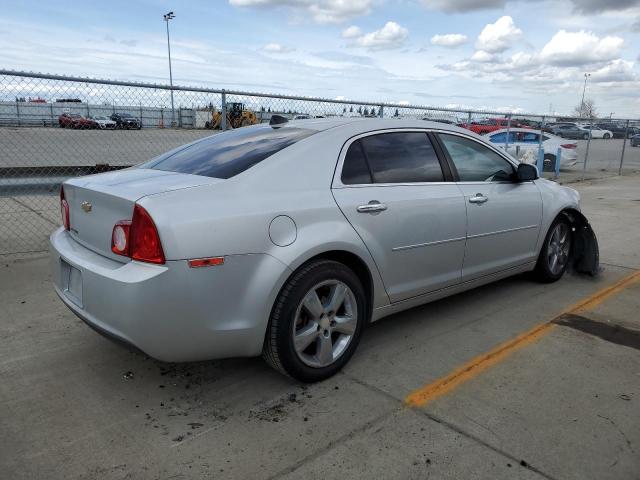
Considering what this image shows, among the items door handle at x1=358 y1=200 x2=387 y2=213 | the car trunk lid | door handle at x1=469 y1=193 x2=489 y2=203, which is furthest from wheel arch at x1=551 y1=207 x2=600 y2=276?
the car trunk lid

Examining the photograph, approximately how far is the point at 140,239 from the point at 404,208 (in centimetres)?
172

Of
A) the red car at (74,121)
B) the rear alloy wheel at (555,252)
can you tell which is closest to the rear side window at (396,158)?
the rear alloy wheel at (555,252)

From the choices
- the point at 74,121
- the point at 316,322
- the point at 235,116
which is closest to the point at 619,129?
the point at 235,116

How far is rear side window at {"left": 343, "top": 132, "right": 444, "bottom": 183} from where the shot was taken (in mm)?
3470

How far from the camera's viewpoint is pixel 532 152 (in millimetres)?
14859

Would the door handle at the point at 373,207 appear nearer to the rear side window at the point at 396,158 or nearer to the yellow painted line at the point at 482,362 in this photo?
the rear side window at the point at 396,158

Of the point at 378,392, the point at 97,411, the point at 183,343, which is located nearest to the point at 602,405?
the point at 378,392

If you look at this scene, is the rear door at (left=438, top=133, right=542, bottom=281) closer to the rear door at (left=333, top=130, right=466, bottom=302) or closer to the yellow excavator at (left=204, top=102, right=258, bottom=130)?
the rear door at (left=333, top=130, right=466, bottom=302)

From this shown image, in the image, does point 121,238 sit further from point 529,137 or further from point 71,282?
point 529,137

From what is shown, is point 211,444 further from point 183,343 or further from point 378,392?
point 378,392

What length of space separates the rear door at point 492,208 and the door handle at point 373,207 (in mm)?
935

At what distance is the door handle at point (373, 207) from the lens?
329 cm

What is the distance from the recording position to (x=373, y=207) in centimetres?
335

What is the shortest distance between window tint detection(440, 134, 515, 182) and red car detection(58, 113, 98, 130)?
566 centimetres
